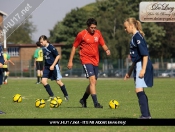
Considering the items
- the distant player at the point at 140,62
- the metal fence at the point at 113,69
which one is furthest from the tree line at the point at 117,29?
the distant player at the point at 140,62

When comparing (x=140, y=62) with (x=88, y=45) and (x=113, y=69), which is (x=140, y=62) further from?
(x=113, y=69)

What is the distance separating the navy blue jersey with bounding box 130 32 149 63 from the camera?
11.0 m

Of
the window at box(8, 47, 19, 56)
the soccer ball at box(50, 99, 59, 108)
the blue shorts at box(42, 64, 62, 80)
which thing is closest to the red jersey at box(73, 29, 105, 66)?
the soccer ball at box(50, 99, 59, 108)

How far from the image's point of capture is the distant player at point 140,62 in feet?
35.9

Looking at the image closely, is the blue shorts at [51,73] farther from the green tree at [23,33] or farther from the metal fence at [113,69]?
the green tree at [23,33]

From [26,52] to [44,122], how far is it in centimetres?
8124

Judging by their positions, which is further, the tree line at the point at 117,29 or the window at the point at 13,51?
the window at the point at 13,51

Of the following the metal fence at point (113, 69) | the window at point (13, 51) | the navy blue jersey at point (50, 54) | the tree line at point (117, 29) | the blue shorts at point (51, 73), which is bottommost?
the metal fence at point (113, 69)

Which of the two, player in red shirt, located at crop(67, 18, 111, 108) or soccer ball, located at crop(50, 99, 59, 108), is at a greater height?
player in red shirt, located at crop(67, 18, 111, 108)

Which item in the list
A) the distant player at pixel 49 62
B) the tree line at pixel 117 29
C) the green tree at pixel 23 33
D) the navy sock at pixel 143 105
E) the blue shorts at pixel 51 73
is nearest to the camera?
the navy sock at pixel 143 105

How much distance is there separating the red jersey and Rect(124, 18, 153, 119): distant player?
144 inches

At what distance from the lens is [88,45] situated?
14.9 m

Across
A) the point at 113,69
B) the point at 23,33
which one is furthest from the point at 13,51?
the point at 113,69

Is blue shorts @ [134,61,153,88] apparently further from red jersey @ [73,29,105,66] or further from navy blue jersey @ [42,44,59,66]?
navy blue jersey @ [42,44,59,66]
